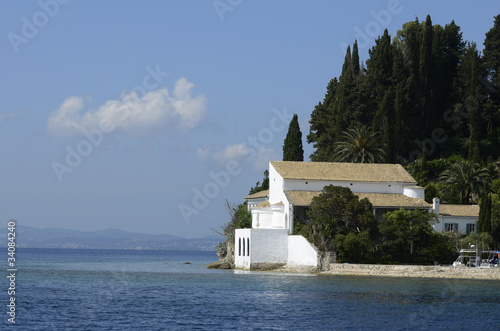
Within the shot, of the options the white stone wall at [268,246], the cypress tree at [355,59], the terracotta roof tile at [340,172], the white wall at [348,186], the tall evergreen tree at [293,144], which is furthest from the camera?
the cypress tree at [355,59]

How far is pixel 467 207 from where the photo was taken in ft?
200

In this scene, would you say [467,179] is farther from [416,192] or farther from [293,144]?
[293,144]

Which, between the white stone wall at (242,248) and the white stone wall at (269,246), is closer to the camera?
the white stone wall at (269,246)

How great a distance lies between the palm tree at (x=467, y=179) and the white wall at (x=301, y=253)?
19186mm

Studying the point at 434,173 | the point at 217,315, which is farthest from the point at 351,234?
the point at 434,173

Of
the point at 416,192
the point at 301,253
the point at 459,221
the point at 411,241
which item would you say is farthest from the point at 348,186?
the point at 459,221

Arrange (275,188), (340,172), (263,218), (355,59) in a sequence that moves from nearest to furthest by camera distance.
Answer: (263,218) < (275,188) < (340,172) < (355,59)

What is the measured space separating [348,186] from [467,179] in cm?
1277

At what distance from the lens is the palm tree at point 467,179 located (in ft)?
219

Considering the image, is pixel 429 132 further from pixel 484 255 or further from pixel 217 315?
pixel 217 315

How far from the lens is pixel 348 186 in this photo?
60.3 meters

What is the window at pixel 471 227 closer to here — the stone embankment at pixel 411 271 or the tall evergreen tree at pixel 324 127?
the stone embankment at pixel 411 271

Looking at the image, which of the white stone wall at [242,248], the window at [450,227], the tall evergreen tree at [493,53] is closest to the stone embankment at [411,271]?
the white stone wall at [242,248]

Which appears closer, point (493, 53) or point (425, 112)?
point (493, 53)
